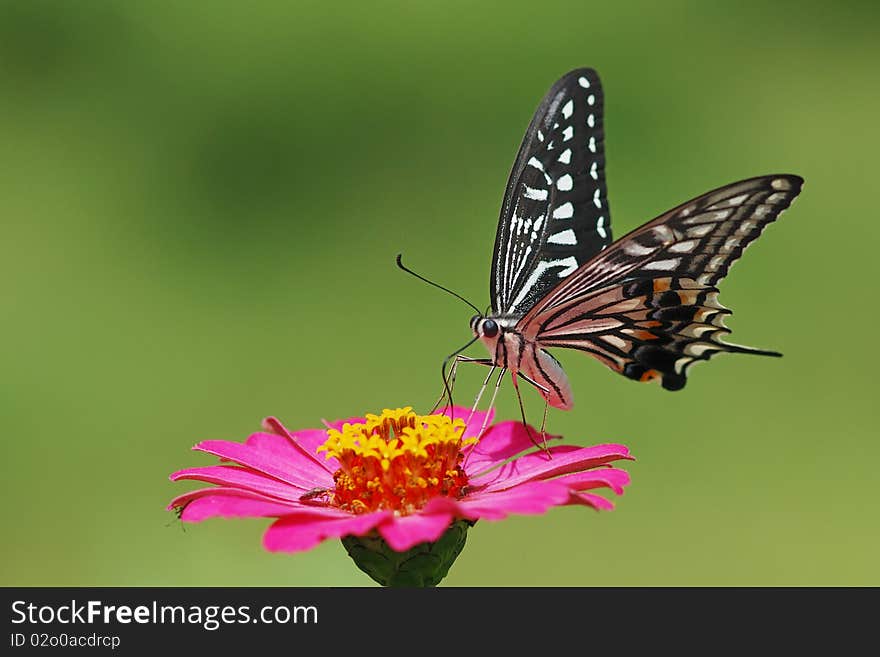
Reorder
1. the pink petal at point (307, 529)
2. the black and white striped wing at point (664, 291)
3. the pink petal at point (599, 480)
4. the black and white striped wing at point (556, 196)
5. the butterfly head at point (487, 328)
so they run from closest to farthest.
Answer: the pink petal at point (307, 529), the pink petal at point (599, 480), the black and white striped wing at point (664, 291), the butterfly head at point (487, 328), the black and white striped wing at point (556, 196)

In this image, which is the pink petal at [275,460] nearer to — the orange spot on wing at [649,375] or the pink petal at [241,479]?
the pink petal at [241,479]

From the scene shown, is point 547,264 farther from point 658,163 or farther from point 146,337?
point 658,163

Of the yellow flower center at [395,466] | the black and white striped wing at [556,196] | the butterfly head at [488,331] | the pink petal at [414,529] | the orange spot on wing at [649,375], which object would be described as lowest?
the pink petal at [414,529]

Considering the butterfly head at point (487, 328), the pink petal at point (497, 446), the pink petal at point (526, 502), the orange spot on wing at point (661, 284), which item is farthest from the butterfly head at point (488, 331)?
the pink petal at point (526, 502)

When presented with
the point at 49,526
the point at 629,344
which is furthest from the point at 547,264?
the point at 49,526

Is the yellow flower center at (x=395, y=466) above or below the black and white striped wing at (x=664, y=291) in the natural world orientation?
below

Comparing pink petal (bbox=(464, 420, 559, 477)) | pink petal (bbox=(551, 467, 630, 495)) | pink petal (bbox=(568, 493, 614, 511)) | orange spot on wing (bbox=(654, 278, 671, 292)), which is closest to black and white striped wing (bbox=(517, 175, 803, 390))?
orange spot on wing (bbox=(654, 278, 671, 292))
